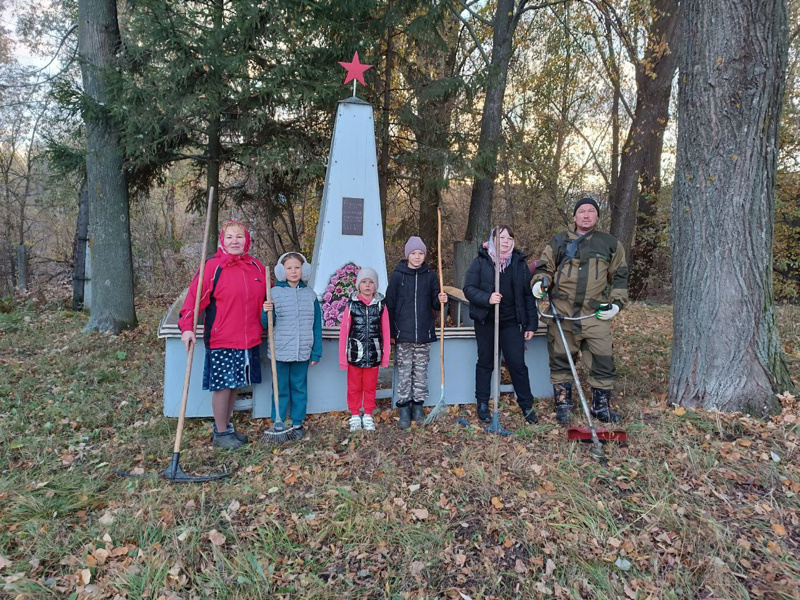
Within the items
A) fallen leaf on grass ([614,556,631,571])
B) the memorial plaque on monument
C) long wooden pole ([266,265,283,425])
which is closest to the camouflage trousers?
long wooden pole ([266,265,283,425])

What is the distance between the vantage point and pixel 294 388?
Answer: 4.10 meters

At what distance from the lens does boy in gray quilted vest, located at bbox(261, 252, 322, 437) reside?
3938mm

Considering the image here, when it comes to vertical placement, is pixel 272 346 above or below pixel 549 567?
above

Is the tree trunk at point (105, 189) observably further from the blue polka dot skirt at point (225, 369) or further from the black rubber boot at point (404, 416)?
the black rubber boot at point (404, 416)

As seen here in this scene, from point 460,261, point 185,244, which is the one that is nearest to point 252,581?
point 460,261

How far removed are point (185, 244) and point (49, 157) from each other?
687 cm

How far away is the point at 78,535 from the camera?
2654mm

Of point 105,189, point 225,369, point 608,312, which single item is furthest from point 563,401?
point 105,189

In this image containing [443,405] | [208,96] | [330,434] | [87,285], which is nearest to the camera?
[330,434]

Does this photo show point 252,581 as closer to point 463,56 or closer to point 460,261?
point 460,261

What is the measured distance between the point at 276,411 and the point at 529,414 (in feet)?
7.30

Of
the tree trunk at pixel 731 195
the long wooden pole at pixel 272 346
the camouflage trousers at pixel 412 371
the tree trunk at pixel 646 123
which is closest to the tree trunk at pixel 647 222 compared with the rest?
the tree trunk at pixel 646 123

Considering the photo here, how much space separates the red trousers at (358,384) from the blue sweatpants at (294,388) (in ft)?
1.26

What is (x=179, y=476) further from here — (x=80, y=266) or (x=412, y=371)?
(x=80, y=266)
